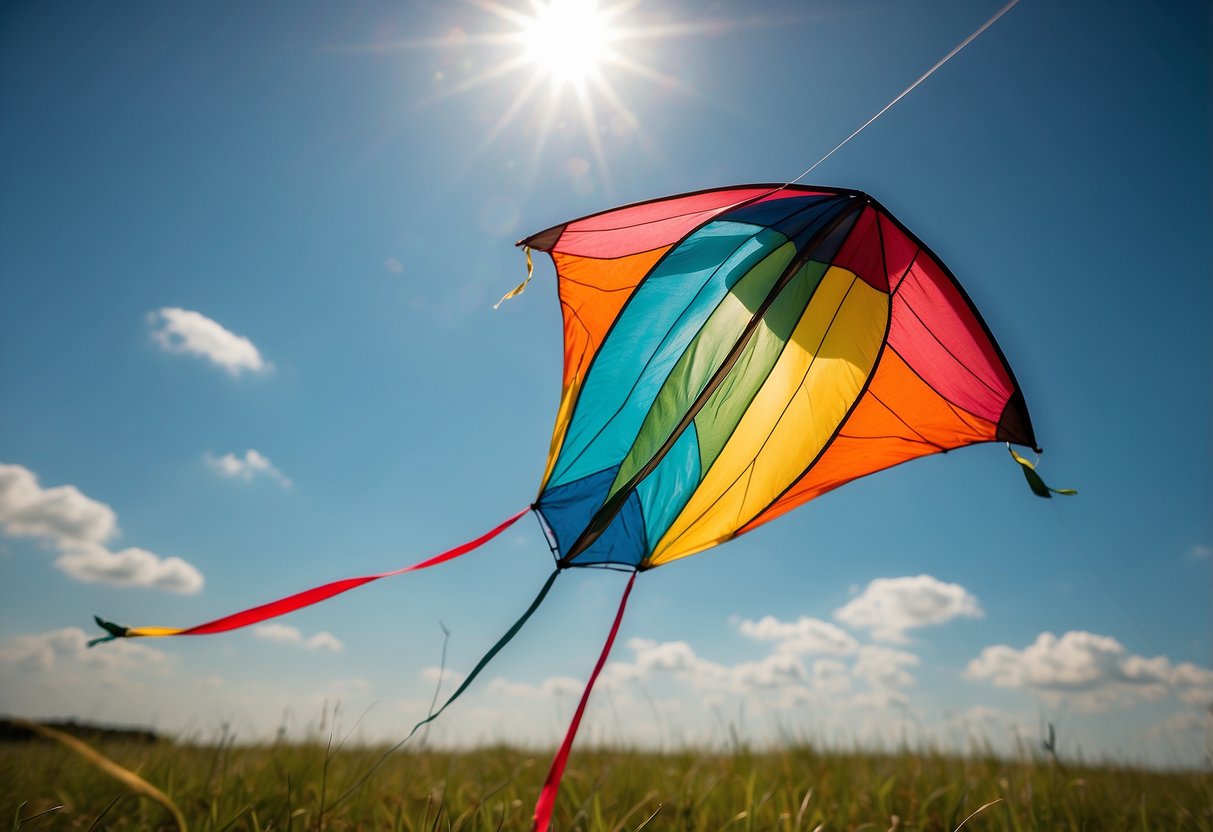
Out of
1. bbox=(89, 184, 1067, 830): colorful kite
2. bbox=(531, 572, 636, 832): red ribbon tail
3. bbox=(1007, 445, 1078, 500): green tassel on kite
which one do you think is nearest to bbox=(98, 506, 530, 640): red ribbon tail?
bbox=(531, 572, 636, 832): red ribbon tail

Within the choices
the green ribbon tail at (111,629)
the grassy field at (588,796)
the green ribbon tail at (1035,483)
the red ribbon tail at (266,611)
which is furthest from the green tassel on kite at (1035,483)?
the green ribbon tail at (111,629)

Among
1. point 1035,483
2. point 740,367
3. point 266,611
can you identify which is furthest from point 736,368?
point 266,611

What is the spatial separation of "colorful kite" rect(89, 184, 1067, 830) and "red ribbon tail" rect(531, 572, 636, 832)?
89cm

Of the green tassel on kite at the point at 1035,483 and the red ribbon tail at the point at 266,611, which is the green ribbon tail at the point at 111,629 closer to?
the red ribbon tail at the point at 266,611

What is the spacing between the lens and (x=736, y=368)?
Result: 4.50 meters

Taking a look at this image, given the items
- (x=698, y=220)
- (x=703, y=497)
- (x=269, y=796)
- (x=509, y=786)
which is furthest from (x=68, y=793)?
(x=698, y=220)

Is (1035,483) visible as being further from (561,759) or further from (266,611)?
(266,611)

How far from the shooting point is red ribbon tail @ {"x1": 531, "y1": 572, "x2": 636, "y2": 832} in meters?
2.32

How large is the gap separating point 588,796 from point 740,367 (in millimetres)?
2875

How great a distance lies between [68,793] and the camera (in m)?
3.66

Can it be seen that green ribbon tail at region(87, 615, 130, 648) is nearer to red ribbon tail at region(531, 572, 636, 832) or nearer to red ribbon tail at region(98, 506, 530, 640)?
red ribbon tail at region(98, 506, 530, 640)

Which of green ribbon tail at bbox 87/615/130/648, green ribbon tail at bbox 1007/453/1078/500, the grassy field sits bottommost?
the grassy field

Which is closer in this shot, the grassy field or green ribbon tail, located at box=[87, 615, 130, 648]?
green ribbon tail, located at box=[87, 615, 130, 648]

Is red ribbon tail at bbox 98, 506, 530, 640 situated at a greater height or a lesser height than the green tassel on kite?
lesser
